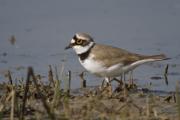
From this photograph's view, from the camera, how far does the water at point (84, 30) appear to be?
10.3 metres

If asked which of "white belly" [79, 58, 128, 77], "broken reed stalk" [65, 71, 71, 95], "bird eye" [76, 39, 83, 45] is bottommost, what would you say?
"broken reed stalk" [65, 71, 71, 95]

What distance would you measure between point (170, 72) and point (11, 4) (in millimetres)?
4053

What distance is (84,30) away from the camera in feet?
38.1

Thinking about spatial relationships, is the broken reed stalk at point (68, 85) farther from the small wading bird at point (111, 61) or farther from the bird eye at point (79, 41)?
the bird eye at point (79, 41)

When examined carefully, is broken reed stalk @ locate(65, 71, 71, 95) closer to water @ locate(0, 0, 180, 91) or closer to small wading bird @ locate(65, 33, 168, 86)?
small wading bird @ locate(65, 33, 168, 86)

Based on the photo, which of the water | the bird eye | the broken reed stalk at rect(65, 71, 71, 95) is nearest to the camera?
the broken reed stalk at rect(65, 71, 71, 95)

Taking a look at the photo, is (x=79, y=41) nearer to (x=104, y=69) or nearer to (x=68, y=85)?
(x=104, y=69)

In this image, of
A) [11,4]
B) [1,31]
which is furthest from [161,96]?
[11,4]

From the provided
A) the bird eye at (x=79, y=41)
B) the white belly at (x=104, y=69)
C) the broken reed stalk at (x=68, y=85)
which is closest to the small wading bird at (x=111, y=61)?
the white belly at (x=104, y=69)

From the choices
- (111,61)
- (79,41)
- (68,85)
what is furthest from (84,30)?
(68,85)

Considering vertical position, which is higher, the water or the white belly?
the water

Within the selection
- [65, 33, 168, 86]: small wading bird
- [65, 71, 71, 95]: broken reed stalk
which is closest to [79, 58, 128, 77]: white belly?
[65, 33, 168, 86]: small wading bird

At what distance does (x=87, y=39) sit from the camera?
9.31 m

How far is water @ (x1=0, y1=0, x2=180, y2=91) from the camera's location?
33.8 feet
